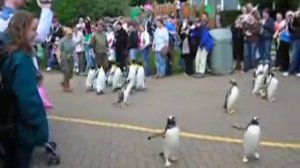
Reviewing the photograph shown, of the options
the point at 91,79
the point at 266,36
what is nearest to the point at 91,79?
the point at 91,79

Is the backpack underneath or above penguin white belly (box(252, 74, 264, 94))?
above

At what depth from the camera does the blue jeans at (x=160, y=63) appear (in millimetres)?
19828

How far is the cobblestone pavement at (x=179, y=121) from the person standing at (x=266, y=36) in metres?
1.05

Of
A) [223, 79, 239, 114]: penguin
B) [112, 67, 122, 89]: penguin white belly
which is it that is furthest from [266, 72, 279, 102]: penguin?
[112, 67, 122, 89]: penguin white belly

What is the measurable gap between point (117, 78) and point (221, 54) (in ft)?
14.1

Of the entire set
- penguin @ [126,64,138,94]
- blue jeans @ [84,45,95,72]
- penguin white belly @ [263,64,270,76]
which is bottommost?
blue jeans @ [84,45,95,72]

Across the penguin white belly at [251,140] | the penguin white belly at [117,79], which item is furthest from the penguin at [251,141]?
the penguin white belly at [117,79]

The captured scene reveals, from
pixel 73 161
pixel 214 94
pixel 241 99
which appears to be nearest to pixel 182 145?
pixel 73 161

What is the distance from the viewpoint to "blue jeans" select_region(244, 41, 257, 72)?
1962 cm

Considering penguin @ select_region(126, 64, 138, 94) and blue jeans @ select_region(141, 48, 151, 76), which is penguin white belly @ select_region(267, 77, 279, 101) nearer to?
penguin @ select_region(126, 64, 138, 94)

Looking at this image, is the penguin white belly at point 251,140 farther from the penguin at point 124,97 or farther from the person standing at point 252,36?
the person standing at point 252,36

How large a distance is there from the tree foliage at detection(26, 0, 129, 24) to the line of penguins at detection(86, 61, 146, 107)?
18556 mm

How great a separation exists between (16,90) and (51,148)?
390 centimetres

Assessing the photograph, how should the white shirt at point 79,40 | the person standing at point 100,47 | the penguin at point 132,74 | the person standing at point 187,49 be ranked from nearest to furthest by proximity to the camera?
the penguin at point 132,74 → the person standing at point 100,47 → the person standing at point 187,49 → the white shirt at point 79,40
